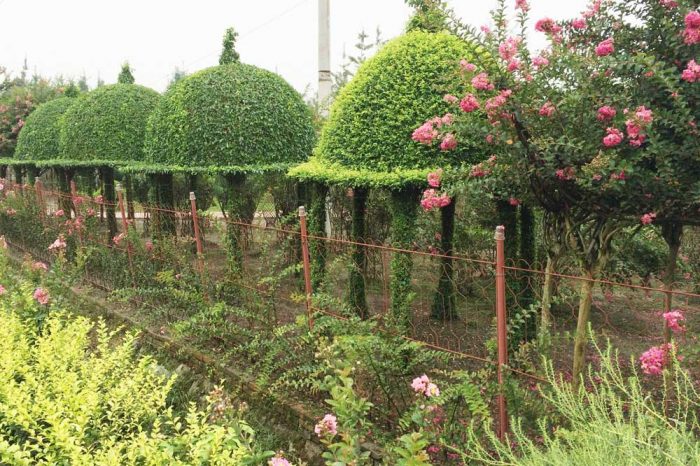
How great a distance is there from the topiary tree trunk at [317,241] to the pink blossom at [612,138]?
277 centimetres

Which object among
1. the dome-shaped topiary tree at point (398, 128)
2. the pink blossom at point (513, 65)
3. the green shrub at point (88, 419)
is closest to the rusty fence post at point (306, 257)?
the dome-shaped topiary tree at point (398, 128)

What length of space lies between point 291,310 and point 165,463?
9.94 ft

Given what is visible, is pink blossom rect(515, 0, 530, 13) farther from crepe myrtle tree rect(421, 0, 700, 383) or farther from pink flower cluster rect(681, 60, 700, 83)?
pink flower cluster rect(681, 60, 700, 83)

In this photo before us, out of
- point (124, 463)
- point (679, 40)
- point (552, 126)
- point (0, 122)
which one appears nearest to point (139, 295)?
point (124, 463)

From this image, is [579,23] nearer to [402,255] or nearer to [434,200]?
[434,200]

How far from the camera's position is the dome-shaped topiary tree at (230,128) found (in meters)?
6.54

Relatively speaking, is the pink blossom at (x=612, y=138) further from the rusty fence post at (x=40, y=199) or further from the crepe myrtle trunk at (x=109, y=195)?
the rusty fence post at (x=40, y=199)

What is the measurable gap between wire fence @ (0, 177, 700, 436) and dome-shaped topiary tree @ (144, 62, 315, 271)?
0.65 m

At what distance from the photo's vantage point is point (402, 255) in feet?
14.4

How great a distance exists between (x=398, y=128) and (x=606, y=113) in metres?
1.67

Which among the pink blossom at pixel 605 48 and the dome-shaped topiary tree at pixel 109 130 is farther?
the dome-shaped topiary tree at pixel 109 130

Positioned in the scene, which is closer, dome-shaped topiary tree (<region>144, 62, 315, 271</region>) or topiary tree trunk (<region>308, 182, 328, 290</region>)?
topiary tree trunk (<region>308, 182, 328, 290</region>)

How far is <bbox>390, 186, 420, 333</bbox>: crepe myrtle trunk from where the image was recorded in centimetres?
440

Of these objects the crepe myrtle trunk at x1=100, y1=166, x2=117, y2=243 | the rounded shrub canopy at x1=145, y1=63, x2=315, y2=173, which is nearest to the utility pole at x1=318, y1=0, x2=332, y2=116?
the rounded shrub canopy at x1=145, y1=63, x2=315, y2=173
